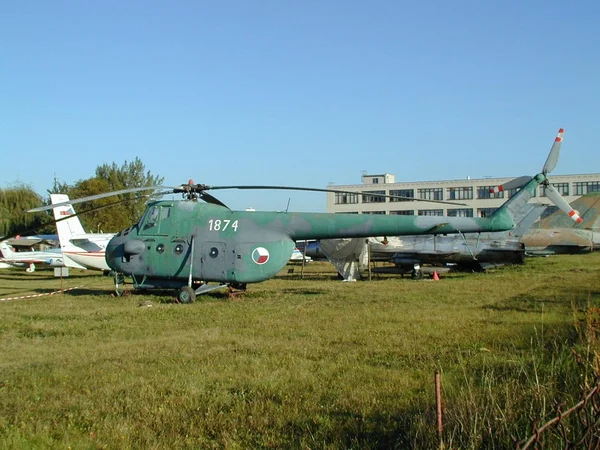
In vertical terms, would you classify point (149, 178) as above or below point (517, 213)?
above

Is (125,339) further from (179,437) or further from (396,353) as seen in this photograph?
(179,437)

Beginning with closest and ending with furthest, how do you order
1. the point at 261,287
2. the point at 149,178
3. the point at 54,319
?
the point at 54,319 → the point at 261,287 → the point at 149,178

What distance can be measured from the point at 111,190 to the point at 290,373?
62.4 metres

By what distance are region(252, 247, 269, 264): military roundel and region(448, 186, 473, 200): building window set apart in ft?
202

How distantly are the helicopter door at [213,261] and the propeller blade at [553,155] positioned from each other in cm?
1066

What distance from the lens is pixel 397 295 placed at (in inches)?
722

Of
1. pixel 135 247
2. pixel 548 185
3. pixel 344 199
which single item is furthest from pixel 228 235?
pixel 344 199

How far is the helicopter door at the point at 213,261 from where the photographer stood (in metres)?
17.8

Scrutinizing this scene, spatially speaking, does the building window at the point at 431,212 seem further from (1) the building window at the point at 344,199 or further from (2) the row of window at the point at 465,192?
(1) the building window at the point at 344,199

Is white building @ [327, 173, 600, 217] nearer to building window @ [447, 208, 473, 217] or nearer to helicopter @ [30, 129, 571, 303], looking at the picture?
building window @ [447, 208, 473, 217]

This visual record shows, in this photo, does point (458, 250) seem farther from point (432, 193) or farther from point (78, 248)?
point (432, 193)

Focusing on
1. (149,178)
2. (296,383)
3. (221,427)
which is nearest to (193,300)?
(296,383)

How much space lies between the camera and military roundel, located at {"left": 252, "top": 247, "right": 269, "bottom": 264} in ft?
57.7

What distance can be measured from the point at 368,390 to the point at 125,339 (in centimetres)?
611
